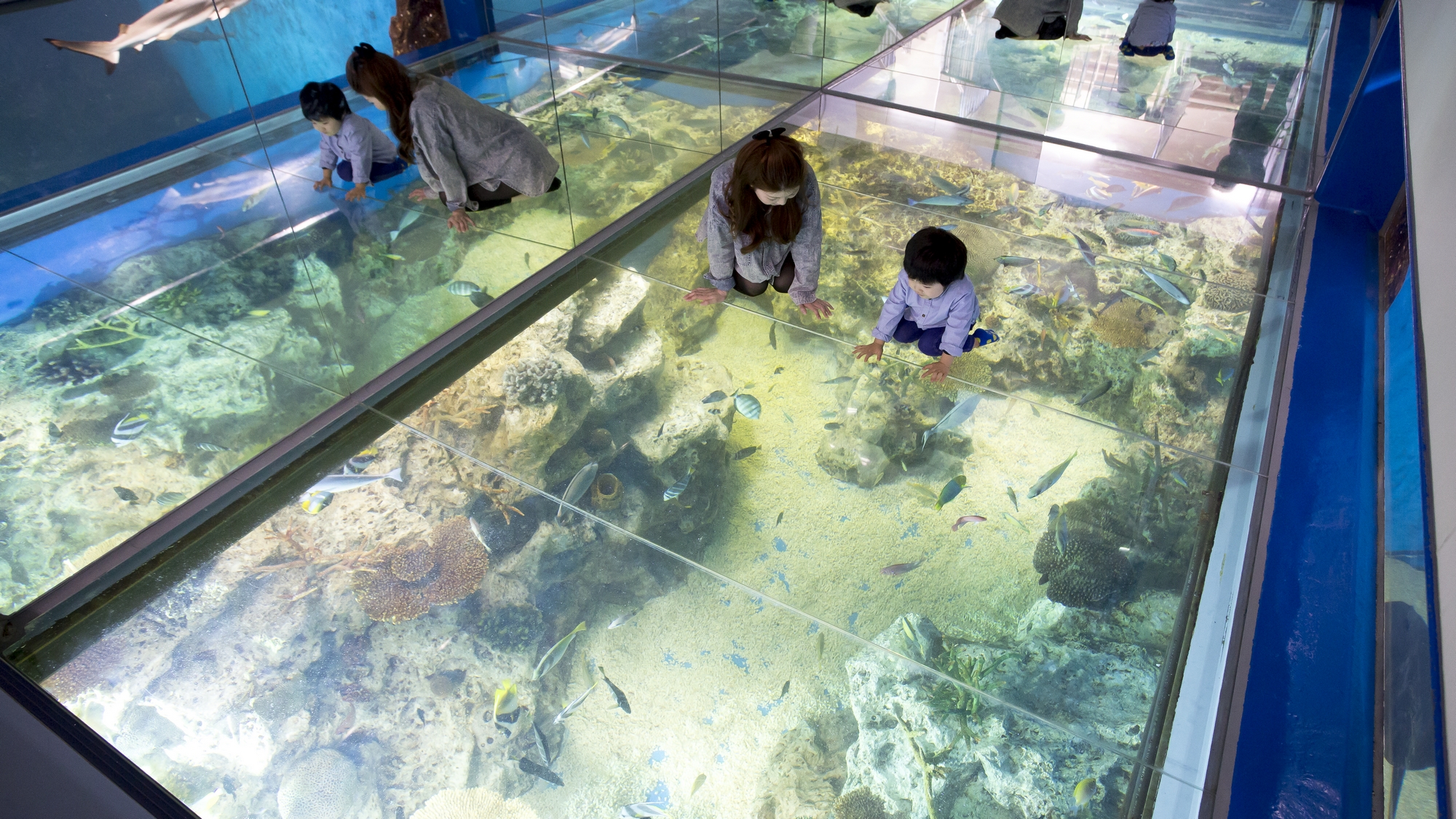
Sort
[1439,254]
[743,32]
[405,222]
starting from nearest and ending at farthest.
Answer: [1439,254], [405,222], [743,32]

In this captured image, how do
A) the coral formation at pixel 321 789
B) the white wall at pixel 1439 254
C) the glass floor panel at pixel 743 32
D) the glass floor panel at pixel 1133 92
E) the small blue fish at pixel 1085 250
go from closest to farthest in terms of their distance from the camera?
1. the white wall at pixel 1439 254
2. the coral formation at pixel 321 789
3. the small blue fish at pixel 1085 250
4. the glass floor panel at pixel 1133 92
5. the glass floor panel at pixel 743 32

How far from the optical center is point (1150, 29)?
4254 mm

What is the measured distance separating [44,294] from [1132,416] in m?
3.30

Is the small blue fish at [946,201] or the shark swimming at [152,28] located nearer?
the shark swimming at [152,28]

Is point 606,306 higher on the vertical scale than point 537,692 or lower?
higher

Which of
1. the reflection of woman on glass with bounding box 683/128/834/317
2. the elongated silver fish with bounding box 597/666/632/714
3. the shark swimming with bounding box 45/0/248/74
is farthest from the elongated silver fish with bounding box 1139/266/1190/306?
the shark swimming with bounding box 45/0/248/74

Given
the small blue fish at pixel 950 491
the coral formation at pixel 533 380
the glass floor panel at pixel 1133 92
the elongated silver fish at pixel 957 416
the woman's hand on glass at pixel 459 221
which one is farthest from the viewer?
the glass floor panel at pixel 1133 92

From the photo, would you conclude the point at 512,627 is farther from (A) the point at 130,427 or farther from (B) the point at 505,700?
(A) the point at 130,427

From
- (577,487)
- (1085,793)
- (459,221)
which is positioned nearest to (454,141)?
(459,221)

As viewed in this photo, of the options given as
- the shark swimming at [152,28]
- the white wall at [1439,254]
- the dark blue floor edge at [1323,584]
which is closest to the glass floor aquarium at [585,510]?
the dark blue floor edge at [1323,584]

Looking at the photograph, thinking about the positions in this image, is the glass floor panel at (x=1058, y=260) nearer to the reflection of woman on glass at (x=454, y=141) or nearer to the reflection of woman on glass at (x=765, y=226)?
the reflection of woman on glass at (x=765, y=226)

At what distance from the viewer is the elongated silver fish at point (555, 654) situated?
5.99 ft

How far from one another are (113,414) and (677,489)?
1.66 m

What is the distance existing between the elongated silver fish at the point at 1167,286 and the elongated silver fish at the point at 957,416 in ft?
3.98
